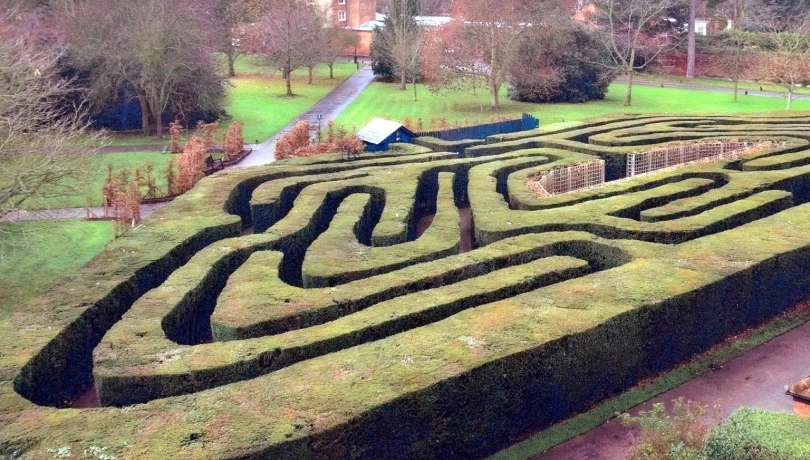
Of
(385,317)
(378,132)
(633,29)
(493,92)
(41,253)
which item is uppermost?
(633,29)

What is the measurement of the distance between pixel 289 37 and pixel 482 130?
88.0 ft

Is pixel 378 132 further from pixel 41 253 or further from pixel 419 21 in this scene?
pixel 419 21

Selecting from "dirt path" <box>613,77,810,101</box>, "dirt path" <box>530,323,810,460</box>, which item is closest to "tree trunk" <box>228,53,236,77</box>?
"dirt path" <box>613,77,810,101</box>

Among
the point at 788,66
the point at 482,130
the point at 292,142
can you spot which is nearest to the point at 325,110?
the point at 482,130

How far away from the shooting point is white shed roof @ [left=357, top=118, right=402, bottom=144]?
28.4 metres

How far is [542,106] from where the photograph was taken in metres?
49.4

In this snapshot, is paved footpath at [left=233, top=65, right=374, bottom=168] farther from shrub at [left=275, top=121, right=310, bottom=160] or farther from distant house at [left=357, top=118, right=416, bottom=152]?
distant house at [left=357, top=118, right=416, bottom=152]

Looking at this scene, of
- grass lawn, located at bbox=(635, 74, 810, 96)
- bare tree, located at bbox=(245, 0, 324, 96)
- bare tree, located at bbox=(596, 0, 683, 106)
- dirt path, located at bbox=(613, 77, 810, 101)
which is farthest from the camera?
bare tree, located at bbox=(245, 0, 324, 96)

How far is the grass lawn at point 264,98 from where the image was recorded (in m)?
40.4

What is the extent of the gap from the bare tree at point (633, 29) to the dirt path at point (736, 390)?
3751 centimetres

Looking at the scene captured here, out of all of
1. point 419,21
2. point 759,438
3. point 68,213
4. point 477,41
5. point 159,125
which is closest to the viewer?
point 759,438

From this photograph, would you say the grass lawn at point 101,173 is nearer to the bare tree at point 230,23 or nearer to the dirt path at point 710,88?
the bare tree at point 230,23

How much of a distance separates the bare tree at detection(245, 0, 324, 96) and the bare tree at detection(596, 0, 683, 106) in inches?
920

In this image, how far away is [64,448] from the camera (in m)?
8.69
